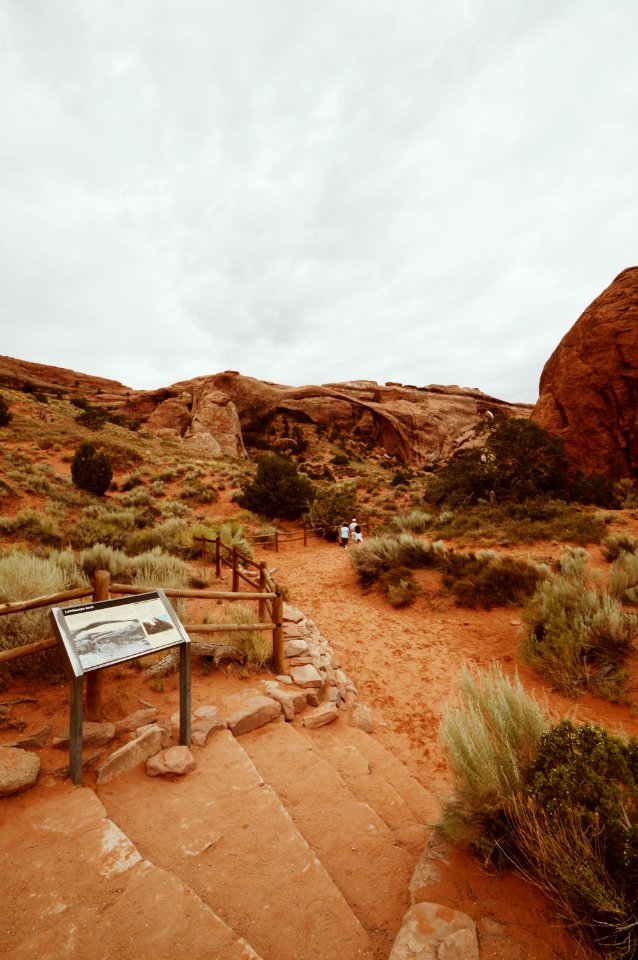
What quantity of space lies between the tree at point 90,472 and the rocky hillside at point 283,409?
57.8 ft

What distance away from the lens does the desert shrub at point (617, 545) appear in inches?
360

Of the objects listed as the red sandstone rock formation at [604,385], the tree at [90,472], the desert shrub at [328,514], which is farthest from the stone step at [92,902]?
the red sandstone rock formation at [604,385]

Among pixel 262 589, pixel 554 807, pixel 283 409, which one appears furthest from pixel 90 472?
pixel 283 409

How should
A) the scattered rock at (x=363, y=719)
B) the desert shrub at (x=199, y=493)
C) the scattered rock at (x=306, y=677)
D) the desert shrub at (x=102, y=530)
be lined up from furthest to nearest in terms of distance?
the desert shrub at (x=199, y=493), the desert shrub at (x=102, y=530), the scattered rock at (x=306, y=677), the scattered rock at (x=363, y=719)

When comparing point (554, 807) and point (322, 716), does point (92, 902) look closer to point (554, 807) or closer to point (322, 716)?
point (554, 807)

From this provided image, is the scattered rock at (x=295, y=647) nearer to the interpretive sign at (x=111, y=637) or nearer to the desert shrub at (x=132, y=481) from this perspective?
the interpretive sign at (x=111, y=637)

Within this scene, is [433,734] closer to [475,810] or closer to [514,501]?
[475,810]

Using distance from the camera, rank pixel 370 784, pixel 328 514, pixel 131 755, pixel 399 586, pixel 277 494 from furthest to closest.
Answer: pixel 277 494 → pixel 328 514 → pixel 399 586 → pixel 370 784 → pixel 131 755

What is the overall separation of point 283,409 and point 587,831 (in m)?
41.2

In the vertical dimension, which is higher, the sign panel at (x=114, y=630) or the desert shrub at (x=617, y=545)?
the sign panel at (x=114, y=630)

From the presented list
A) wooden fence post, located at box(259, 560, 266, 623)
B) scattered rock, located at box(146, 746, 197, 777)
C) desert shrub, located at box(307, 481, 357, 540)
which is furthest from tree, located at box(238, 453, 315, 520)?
scattered rock, located at box(146, 746, 197, 777)

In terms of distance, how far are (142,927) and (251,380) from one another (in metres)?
39.9

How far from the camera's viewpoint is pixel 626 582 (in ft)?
22.0

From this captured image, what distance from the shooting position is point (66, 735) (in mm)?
3160
